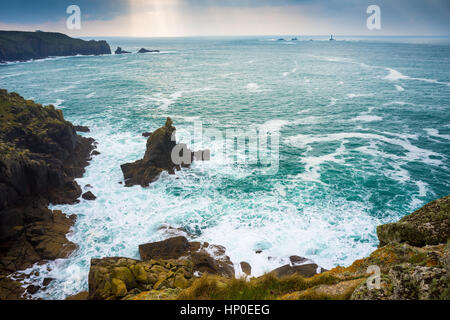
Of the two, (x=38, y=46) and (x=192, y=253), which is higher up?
(x=38, y=46)

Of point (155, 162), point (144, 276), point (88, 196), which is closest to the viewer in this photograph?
point (144, 276)

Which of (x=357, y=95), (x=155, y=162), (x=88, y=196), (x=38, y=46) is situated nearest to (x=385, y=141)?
(x=357, y=95)

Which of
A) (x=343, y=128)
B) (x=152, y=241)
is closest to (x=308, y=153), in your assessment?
(x=343, y=128)

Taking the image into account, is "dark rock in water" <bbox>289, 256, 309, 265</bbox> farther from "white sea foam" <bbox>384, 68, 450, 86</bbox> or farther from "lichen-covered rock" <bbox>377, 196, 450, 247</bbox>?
"white sea foam" <bbox>384, 68, 450, 86</bbox>

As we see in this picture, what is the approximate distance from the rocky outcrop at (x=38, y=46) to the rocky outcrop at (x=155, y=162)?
182 meters

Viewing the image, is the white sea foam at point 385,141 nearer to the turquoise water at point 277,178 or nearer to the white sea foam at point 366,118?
the turquoise water at point 277,178

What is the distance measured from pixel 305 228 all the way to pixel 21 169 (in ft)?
96.0

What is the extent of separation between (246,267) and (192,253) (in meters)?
4.57

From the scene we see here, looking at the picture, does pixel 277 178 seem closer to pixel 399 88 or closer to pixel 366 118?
pixel 366 118

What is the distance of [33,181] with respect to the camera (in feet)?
82.4

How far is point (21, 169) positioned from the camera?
2416 cm

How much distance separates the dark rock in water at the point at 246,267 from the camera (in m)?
18.9

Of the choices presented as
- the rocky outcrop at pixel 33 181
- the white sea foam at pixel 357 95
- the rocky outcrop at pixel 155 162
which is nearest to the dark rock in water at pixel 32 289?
the rocky outcrop at pixel 33 181

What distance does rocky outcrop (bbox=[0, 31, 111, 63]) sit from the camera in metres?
153
